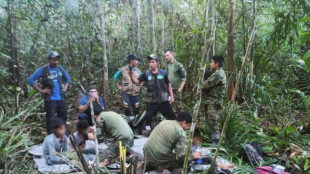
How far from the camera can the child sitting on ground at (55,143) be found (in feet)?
13.9

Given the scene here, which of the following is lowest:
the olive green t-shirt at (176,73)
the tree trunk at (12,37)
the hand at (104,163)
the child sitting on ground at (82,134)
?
the hand at (104,163)

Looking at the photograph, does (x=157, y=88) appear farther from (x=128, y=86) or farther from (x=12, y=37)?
(x=12, y=37)

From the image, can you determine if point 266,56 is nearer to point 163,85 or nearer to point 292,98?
point 292,98

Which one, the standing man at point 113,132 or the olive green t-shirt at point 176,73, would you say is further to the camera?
the olive green t-shirt at point 176,73

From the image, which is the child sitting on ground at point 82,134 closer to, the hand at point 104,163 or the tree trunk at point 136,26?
the hand at point 104,163

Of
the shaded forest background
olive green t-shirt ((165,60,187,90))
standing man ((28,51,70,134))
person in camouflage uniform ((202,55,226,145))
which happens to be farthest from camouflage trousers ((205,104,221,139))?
standing man ((28,51,70,134))

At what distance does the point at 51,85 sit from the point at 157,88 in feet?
6.33

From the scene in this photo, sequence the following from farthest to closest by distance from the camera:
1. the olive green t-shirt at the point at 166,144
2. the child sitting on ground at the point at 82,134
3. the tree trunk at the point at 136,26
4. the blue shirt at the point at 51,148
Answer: the tree trunk at the point at 136,26 → the child sitting on ground at the point at 82,134 → the blue shirt at the point at 51,148 → the olive green t-shirt at the point at 166,144

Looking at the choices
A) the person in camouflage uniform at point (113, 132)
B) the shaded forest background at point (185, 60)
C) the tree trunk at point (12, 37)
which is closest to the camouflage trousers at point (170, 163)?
the person in camouflage uniform at point (113, 132)

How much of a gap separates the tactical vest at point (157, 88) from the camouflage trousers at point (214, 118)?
86 centimetres

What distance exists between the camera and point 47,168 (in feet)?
13.8

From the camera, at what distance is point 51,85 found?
5.24m

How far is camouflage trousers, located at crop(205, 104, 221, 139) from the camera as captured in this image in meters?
5.20

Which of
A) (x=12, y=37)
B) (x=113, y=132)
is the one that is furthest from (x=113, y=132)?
(x=12, y=37)
